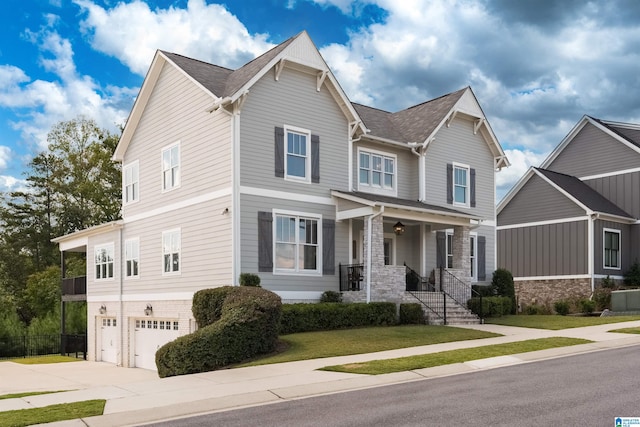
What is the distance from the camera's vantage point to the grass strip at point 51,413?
1111cm

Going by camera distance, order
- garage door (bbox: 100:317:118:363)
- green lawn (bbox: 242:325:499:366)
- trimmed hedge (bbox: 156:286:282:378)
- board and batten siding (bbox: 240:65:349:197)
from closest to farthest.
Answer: trimmed hedge (bbox: 156:286:282:378) < green lawn (bbox: 242:325:499:366) < board and batten siding (bbox: 240:65:349:197) < garage door (bbox: 100:317:118:363)

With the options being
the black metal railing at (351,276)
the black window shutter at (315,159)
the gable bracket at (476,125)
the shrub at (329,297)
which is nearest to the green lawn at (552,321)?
the black metal railing at (351,276)

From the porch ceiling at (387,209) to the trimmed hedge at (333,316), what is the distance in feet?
10.5

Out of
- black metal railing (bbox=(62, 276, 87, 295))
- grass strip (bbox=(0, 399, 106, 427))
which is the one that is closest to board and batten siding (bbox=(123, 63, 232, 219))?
black metal railing (bbox=(62, 276, 87, 295))

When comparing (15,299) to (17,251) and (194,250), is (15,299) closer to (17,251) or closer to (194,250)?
(17,251)

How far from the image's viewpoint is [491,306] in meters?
26.9

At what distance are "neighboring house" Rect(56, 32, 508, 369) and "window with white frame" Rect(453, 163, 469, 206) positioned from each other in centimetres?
6

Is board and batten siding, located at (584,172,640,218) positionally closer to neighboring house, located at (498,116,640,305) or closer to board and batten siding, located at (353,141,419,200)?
neighboring house, located at (498,116,640,305)

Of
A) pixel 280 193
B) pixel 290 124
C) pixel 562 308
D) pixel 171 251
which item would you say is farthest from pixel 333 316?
pixel 562 308

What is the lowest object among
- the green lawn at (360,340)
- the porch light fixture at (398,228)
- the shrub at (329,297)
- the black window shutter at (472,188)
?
the green lawn at (360,340)

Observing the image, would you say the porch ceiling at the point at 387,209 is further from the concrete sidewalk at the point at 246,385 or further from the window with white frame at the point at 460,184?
the concrete sidewalk at the point at 246,385

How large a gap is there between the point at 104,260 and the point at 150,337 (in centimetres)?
570

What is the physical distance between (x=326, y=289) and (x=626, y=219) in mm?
18747

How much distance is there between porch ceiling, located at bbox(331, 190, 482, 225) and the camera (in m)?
23.6
